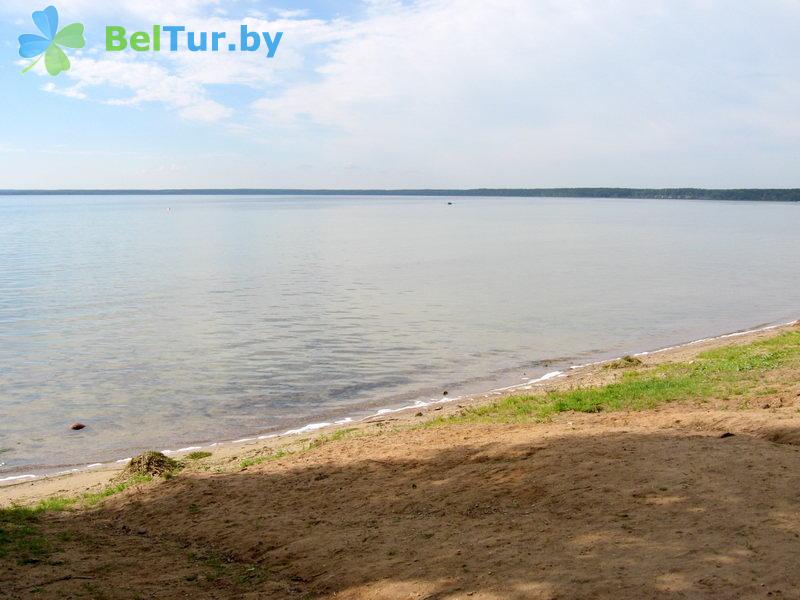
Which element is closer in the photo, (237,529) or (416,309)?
(237,529)

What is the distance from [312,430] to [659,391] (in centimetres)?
623

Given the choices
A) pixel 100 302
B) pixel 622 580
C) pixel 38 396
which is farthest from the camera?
pixel 100 302

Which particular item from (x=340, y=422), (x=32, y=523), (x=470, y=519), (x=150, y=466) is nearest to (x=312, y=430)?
(x=340, y=422)

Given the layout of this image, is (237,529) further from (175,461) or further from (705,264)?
(705,264)

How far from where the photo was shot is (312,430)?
14539mm

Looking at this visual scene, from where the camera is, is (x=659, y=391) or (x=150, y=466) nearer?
(x=150, y=466)

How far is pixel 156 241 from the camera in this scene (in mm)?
71438

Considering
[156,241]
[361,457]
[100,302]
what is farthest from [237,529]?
[156,241]

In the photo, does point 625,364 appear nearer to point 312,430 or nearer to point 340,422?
point 340,422

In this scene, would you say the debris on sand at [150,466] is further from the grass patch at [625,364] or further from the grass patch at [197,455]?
the grass patch at [625,364]

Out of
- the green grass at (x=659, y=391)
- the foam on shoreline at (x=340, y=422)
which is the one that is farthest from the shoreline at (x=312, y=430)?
the green grass at (x=659, y=391)

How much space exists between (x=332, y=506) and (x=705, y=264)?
47.6m

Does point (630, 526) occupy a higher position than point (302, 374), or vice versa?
point (630, 526)

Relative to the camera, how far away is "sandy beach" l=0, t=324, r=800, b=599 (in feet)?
19.2
